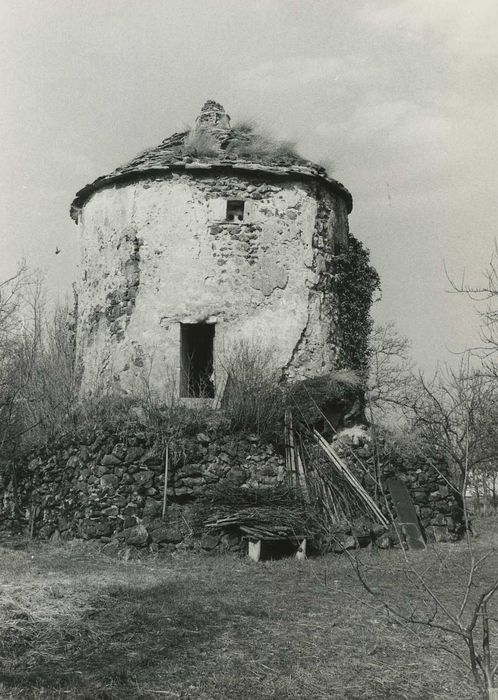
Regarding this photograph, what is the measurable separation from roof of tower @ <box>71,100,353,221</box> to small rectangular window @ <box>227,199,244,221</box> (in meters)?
0.64

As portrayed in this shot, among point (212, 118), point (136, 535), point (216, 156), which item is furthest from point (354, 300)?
point (136, 535)

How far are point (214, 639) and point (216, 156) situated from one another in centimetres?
1035

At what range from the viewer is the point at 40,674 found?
16.2 feet

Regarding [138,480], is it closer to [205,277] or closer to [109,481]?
[109,481]

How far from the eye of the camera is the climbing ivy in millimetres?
14117

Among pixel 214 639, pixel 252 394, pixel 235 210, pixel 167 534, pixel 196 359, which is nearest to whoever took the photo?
pixel 214 639

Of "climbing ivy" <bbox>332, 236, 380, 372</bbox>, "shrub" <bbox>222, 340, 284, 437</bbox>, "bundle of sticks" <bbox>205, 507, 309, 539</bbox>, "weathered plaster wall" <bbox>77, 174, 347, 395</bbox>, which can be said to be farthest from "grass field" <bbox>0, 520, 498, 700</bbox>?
"climbing ivy" <bbox>332, 236, 380, 372</bbox>

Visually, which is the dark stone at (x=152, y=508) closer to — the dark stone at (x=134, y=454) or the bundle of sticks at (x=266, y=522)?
the dark stone at (x=134, y=454)

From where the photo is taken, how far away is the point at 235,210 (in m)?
13.7

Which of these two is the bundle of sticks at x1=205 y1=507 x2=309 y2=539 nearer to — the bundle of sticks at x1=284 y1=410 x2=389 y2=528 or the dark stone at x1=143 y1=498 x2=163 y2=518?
the bundle of sticks at x1=284 y1=410 x2=389 y2=528

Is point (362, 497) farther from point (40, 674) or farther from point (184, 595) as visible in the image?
point (40, 674)

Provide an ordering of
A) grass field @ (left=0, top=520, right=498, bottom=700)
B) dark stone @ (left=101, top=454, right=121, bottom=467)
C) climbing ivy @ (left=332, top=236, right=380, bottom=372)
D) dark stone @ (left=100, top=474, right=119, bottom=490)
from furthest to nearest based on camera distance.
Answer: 1. climbing ivy @ (left=332, top=236, right=380, bottom=372)
2. dark stone @ (left=101, top=454, right=121, bottom=467)
3. dark stone @ (left=100, top=474, right=119, bottom=490)
4. grass field @ (left=0, top=520, right=498, bottom=700)

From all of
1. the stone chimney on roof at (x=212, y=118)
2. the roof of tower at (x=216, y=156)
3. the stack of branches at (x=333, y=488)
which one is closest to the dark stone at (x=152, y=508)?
A: the stack of branches at (x=333, y=488)

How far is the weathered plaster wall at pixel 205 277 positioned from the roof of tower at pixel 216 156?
24 centimetres
